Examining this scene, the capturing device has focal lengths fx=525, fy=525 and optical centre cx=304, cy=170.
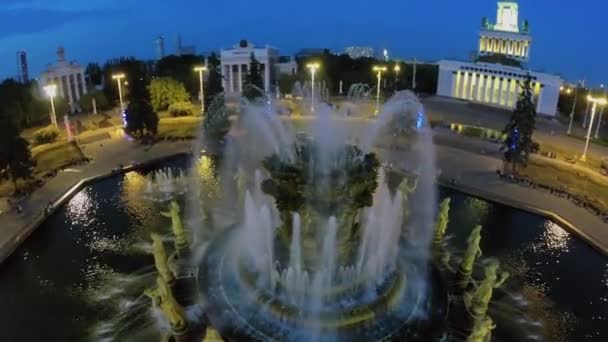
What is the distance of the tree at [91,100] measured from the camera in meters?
53.7

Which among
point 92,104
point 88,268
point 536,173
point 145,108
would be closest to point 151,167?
point 145,108

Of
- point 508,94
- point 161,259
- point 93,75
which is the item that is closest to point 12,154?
point 161,259

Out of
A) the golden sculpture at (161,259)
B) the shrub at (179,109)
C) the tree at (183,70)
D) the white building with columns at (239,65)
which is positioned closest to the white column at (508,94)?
the white building with columns at (239,65)

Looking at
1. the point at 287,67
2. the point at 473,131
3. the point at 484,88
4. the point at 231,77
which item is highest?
the point at 287,67

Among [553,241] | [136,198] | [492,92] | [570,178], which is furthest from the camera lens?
[492,92]

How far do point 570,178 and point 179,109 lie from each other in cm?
3540

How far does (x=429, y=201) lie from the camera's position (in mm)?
32688

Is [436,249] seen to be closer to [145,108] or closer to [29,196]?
[29,196]

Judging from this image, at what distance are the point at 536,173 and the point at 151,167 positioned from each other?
1119 inches

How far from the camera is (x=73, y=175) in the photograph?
1432 inches

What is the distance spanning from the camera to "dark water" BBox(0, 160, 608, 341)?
21781 mm

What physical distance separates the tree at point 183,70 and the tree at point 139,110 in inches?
523

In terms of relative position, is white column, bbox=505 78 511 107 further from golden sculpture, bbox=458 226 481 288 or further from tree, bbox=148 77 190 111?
golden sculpture, bbox=458 226 481 288

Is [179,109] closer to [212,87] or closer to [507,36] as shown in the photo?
[212,87]
